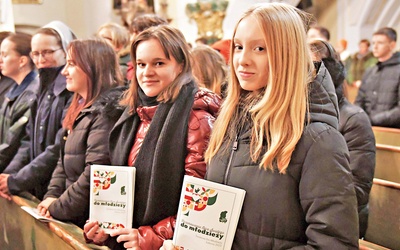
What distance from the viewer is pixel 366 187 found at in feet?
8.74

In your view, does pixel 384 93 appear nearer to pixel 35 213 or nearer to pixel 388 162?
pixel 388 162

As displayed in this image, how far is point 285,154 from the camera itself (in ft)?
4.89

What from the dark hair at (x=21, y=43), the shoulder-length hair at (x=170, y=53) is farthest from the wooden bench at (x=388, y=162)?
the dark hair at (x=21, y=43)

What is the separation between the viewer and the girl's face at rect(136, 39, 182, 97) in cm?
217

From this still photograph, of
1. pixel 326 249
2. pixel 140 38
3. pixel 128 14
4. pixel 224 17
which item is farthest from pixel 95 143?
pixel 128 14

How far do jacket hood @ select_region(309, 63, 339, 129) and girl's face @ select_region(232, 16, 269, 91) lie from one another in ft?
0.51

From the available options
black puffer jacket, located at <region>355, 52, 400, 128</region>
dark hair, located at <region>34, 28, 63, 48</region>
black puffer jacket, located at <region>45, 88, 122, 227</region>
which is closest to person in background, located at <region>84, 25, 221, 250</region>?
black puffer jacket, located at <region>45, 88, 122, 227</region>

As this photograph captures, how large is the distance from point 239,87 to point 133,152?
2.28 feet

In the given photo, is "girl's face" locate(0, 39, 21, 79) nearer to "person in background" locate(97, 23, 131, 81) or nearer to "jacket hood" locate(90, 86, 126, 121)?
"person in background" locate(97, 23, 131, 81)

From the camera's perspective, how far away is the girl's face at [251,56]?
1553 millimetres

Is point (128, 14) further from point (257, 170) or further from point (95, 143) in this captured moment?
point (257, 170)

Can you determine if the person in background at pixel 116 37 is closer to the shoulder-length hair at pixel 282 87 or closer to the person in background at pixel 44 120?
the person in background at pixel 44 120

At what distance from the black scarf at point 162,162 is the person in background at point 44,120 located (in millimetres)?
1192

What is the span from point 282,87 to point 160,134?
2.35ft
